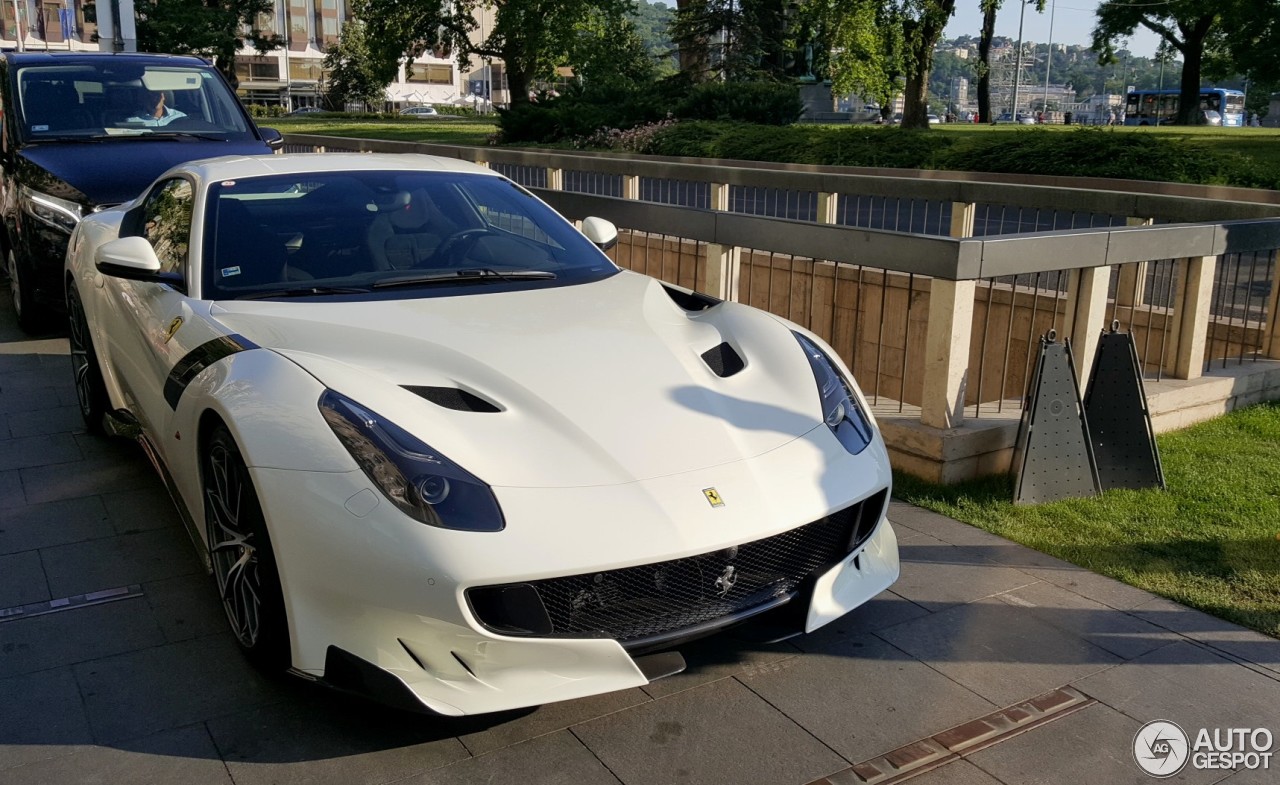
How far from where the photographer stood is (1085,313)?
6.05 m

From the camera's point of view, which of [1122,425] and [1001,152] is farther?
[1001,152]

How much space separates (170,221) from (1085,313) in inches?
174

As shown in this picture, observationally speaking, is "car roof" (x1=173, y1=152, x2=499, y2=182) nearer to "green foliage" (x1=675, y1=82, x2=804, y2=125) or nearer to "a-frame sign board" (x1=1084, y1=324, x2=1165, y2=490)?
"a-frame sign board" (x1=1084, y1=324, x2=1165, y2=490)

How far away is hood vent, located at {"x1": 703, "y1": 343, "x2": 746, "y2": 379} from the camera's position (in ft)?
12.9

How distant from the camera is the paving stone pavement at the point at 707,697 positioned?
10.6 ft

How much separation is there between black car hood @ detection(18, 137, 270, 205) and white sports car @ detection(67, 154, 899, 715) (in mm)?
3839

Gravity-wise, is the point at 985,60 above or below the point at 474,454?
above

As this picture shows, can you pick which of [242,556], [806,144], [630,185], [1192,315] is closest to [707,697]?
[242,556]

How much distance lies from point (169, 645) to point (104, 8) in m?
12.3

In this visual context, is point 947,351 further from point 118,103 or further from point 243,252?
point 118,103

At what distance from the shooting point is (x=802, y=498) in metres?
3.45

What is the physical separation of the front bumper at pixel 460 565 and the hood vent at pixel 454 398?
15.6 inches

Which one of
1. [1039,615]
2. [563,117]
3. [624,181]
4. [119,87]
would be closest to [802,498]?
[1039,615]

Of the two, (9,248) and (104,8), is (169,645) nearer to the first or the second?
(9,248)
